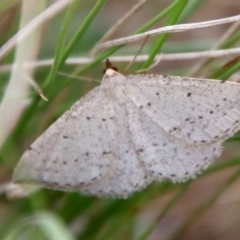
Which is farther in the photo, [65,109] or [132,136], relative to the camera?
[65,109]

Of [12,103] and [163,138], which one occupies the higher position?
[12,103]

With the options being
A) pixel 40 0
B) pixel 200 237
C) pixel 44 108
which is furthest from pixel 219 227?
pixel 40 0

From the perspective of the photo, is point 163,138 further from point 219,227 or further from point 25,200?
point 219,227

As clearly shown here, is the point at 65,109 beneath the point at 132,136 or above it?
above
